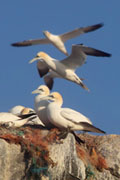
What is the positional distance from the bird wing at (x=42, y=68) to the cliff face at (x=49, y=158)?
494cm

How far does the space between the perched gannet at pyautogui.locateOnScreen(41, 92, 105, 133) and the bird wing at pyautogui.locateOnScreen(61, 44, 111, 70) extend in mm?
3142

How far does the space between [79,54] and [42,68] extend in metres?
1.99

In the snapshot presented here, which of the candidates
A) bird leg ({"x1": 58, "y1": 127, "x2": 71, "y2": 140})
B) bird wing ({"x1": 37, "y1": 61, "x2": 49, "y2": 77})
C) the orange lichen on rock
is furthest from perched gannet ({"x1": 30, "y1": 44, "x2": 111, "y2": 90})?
bird leg ({"x1": 58, "y1": 127, "x2": 71, "y2": 140})

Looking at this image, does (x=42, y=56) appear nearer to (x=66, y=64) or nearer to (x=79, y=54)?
(x=66, y=64)

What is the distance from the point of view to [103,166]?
15.2 metres

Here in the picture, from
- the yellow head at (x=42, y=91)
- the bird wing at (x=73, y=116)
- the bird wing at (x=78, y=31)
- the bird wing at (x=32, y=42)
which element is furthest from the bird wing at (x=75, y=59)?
the bird wing at (x=73, y=116)

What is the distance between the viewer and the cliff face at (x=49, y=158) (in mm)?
13023

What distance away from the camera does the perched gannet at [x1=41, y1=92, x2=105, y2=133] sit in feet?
48.8

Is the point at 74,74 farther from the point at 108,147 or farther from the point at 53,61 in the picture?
the point at 108,147

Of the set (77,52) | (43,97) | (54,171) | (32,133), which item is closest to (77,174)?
(54,171)

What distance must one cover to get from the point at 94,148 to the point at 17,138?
3169mm

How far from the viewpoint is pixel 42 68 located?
20.0m

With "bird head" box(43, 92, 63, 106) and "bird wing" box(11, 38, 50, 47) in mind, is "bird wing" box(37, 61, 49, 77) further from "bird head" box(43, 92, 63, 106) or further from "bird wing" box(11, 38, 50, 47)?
"bird head" box(43, 92, 63, 106)

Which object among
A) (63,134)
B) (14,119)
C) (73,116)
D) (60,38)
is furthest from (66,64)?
(63,134)
